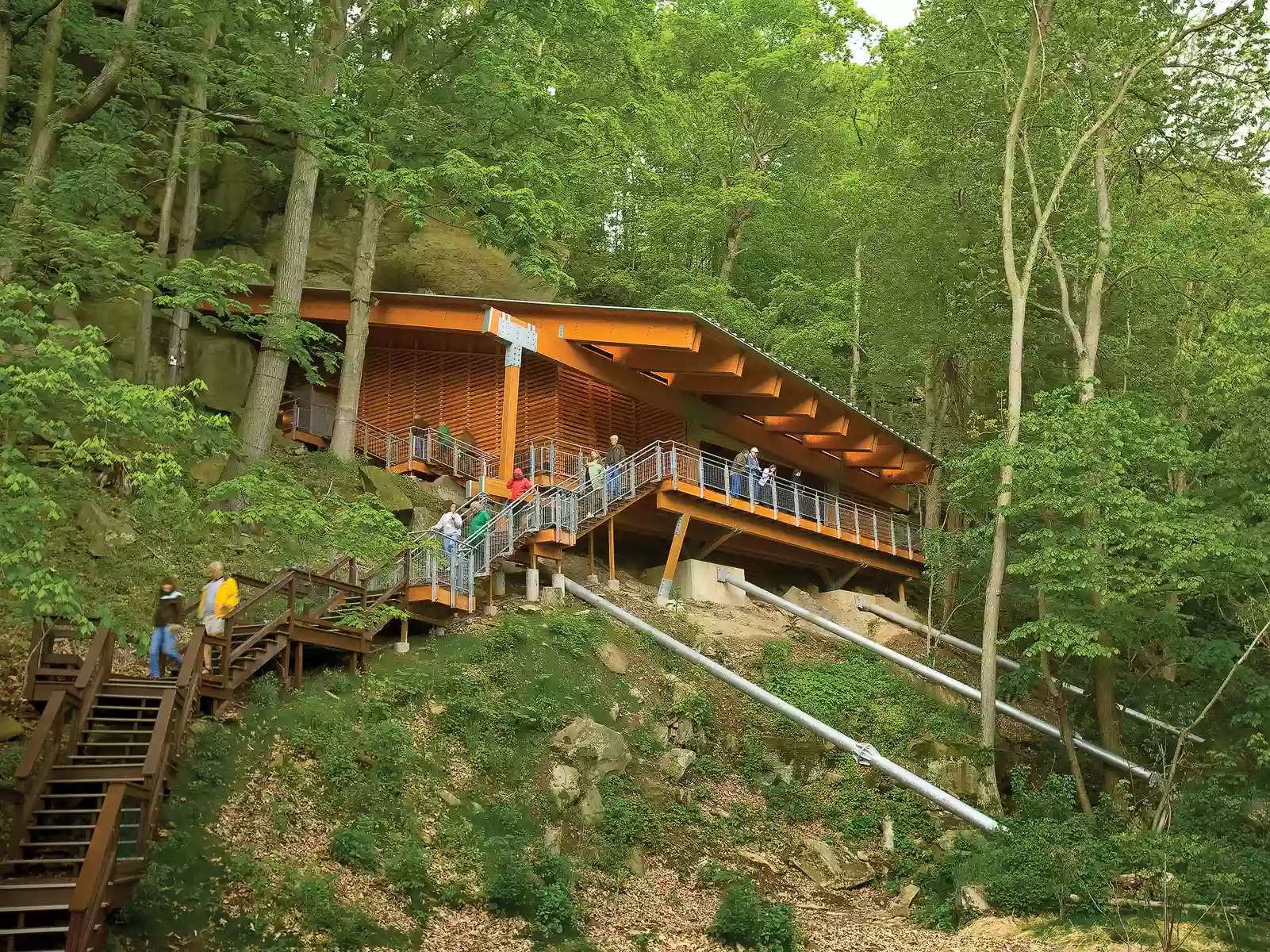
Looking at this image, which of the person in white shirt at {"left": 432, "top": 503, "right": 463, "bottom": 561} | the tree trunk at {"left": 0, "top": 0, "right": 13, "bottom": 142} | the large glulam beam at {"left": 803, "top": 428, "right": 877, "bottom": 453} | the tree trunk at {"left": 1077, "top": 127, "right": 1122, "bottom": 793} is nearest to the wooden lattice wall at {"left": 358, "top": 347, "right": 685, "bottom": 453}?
the large glulam beam at {"left": 803, "top": 428, "right": 877, "bottom": 453}

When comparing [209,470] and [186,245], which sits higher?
[186,245]

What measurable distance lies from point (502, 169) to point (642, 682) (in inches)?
355

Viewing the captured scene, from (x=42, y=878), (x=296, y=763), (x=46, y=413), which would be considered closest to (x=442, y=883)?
(x=296, y=763)

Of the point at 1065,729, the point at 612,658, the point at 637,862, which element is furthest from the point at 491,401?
the point at 1065,729

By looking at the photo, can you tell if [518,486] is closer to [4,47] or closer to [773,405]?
[773,405]

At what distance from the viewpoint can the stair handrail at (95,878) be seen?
8562mm

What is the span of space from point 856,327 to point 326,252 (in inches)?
618

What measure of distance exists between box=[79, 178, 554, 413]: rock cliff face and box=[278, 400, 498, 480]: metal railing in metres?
1.64

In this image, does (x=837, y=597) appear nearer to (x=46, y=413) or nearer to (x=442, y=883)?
(x=442, y=883)

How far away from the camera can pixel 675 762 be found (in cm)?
1708

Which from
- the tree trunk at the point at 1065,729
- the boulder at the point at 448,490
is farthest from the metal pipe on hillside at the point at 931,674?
the boulder at the point at 448,490

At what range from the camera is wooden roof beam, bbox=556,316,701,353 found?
22.4 metres

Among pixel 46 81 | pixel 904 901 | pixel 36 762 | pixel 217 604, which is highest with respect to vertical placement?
pixel 46 81

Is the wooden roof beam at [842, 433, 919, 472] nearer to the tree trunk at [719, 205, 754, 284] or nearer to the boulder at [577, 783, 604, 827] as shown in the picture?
the tree trunk at [719, 205, 754, 284]
